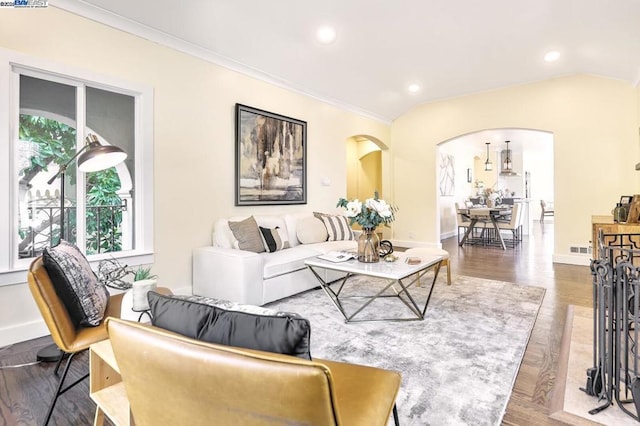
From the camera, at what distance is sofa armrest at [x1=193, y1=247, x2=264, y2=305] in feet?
10.3

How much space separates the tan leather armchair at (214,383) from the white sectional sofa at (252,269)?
7.43 feet

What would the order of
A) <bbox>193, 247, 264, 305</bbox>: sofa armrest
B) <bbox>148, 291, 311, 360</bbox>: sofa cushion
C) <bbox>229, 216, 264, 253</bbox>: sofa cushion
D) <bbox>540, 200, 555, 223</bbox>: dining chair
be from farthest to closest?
1. <bbox>540, 200, 555, 223</bbox>: dining chair
2. <bbox>229, 216, 264, 253</bbox>: sofa cushion
3. <bbox>193, 247, 264, 305</bbox>: sofa armrest
4. <bbox>148, 291, 311, 360</bbox>: sofa cushion

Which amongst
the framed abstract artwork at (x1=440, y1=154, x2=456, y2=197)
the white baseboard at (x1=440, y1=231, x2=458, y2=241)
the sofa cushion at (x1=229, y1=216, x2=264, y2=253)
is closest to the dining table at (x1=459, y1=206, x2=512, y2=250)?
the white baseboard at (x1=440, y1=231, x2=458, y2=241)

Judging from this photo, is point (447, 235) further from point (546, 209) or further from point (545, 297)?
point (546, 209)

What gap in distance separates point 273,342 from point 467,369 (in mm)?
1799

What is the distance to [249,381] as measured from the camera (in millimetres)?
656

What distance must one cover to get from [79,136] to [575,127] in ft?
22.2

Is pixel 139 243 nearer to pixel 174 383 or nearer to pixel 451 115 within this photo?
pixel 174 383

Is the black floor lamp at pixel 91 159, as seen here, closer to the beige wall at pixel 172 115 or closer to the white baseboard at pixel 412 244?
the beige wall at pixel 172 115

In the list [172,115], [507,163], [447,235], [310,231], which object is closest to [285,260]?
[310,231]

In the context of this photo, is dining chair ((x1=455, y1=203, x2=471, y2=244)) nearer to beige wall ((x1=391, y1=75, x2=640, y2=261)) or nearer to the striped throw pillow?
beige wall ((x1=391, y1=75, x2=640, y2=261))

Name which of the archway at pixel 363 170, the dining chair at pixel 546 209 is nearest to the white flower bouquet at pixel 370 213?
the archway at pixel 363 170

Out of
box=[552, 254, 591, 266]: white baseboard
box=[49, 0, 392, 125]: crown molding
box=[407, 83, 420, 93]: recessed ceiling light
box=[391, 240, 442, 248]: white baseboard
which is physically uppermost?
box=[407, 83, 420, 93]: recessed ceiling light

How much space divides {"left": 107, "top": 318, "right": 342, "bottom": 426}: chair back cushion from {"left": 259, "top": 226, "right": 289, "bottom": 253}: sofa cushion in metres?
2.99
